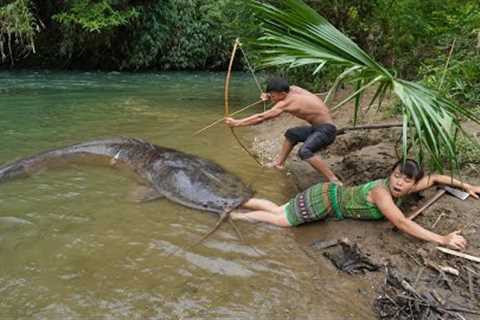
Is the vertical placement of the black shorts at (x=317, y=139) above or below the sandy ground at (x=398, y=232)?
above

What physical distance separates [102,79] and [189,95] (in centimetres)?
458

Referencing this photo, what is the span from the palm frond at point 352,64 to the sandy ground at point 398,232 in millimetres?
767

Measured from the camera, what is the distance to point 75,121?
8719 mm

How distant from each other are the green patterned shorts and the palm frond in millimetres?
1174

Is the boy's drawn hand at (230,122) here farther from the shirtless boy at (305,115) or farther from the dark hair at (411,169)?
the dark hair at (411,169)

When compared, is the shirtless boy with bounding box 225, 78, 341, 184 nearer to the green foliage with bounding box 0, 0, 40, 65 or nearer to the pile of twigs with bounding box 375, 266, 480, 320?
the pile of twigs with bounding box 375, 266, 480, 320

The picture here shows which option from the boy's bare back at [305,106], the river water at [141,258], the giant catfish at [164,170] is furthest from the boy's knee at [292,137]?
the giant catfish at [164,170]

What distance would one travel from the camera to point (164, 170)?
5.52 meters

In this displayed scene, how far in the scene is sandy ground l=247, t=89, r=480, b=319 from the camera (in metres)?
3.37

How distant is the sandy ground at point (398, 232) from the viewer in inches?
132

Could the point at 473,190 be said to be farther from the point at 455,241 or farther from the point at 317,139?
the point at 317,139

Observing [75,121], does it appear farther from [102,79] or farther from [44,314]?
[102,79]

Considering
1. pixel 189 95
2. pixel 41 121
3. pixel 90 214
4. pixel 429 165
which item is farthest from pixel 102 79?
pixel 429 165

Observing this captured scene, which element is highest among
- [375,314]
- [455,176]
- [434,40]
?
[434,40]
